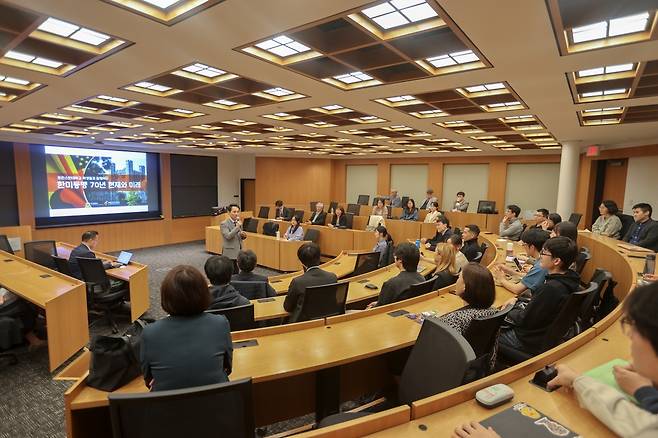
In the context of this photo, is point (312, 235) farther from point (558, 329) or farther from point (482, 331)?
point (482, 331)

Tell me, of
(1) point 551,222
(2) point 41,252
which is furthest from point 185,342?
(1) point 551,222

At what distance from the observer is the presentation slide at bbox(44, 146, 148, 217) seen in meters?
9.74

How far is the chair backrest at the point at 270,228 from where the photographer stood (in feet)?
30.8

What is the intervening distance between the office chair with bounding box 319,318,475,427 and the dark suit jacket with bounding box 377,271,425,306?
131 cm

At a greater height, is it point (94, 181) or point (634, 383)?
point (94, 181)

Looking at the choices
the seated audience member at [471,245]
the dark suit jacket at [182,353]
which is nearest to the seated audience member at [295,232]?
the seated audience member at [471,245]

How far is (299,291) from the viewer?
3189 mm

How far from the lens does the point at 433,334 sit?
1.76 metres

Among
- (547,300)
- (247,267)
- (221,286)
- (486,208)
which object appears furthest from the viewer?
(486,208)

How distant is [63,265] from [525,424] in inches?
245

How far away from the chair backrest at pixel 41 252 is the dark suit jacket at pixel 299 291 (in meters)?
5.02

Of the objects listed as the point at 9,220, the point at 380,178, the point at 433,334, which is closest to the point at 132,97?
the point at 433,334

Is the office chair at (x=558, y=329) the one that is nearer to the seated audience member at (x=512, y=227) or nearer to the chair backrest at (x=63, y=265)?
the seated audience member at (x=512, y=227)

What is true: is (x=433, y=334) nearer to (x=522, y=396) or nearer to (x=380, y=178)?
(x=522, y=396)
